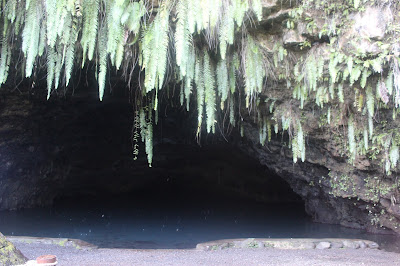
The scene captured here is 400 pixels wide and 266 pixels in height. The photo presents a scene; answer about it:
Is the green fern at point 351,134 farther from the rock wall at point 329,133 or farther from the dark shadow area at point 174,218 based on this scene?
the dark shadow area at point 174,218

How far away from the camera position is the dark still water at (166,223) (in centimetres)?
1054

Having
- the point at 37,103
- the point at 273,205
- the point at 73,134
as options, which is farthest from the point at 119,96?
the point at 273,205

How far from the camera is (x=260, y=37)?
22.2 feet

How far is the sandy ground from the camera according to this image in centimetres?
677

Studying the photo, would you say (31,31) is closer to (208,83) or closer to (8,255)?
(208,83)

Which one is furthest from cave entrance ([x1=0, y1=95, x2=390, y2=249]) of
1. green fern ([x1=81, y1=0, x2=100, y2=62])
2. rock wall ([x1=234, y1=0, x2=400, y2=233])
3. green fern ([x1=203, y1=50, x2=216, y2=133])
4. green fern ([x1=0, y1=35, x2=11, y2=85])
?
green fern ([x1=81, y1=0, x2=100, y2=62])

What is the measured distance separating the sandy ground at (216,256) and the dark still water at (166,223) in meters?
1.44

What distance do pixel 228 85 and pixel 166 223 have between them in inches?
311

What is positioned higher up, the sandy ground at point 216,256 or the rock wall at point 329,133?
the rock wall at point 329,133

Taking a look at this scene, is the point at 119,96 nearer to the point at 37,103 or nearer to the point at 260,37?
the point at 37,103

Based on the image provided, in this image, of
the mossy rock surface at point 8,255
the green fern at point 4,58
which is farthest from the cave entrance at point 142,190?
the mossy rock surface at point 8,255

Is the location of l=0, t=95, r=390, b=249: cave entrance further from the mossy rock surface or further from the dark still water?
the mossy rock surface

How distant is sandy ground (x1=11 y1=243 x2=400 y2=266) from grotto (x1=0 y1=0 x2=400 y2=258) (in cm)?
183

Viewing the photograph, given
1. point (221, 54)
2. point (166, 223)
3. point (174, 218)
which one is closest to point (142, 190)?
point (174, 218)
